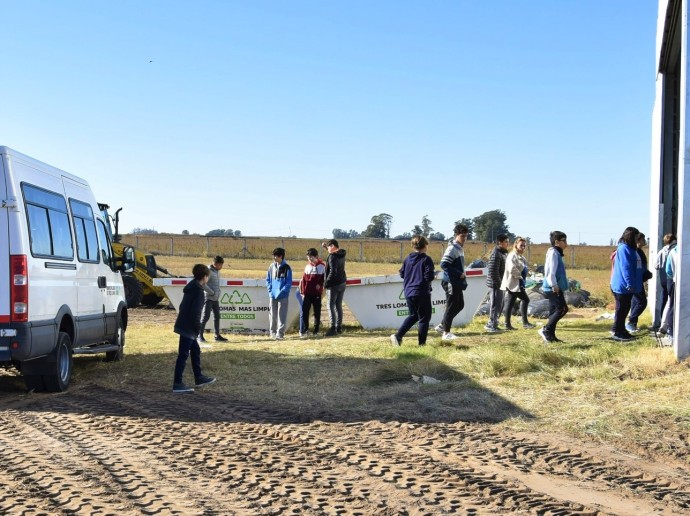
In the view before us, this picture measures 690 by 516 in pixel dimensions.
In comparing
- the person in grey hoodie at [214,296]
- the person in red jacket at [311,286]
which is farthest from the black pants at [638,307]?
the person in grey hoodie at [214,296]

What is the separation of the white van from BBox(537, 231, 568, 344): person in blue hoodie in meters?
6.51

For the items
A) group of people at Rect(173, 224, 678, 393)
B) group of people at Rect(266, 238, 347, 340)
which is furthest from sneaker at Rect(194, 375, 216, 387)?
group of people at Rect(266, 238, 347, 340)

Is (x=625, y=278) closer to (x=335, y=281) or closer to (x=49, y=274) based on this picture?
(x=335, y=281)

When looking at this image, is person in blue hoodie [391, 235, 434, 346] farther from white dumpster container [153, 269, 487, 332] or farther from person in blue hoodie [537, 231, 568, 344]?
white dumpster container [153, 269, 487, 332]

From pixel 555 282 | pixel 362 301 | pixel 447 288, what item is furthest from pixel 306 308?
pixel 555 282

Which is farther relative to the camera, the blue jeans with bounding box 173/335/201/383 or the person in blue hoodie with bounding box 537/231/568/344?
the person in blue hoodie with bounding box 537/231/568/344

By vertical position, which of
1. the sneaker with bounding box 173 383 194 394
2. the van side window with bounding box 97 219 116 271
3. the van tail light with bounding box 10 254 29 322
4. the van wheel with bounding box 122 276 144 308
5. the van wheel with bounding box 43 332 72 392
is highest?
the van side window with bounding box 97 219 116 271

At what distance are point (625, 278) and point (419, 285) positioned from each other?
3097mm

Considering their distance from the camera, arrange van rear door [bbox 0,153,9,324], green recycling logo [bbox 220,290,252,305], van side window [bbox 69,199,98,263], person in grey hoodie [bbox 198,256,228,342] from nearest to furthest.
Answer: van rear door [bbox 0,153,9,324], van side window [bbox 69,199,98,263], person in grey hoodie [bbox 198,256,228,342], green recycling logo [bbox 220,290,252,305]

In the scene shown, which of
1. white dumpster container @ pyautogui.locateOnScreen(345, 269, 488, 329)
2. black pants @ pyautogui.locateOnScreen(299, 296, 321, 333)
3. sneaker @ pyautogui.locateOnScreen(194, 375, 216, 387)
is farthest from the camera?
white dumpster container @ pyautogui.locateOnScreen(345, 269, 488, 329)

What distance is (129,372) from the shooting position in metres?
11.4

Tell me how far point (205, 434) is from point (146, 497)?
2012 millimetres

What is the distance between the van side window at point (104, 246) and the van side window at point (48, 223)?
4.90 feet

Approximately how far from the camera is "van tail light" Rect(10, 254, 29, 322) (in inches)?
334
